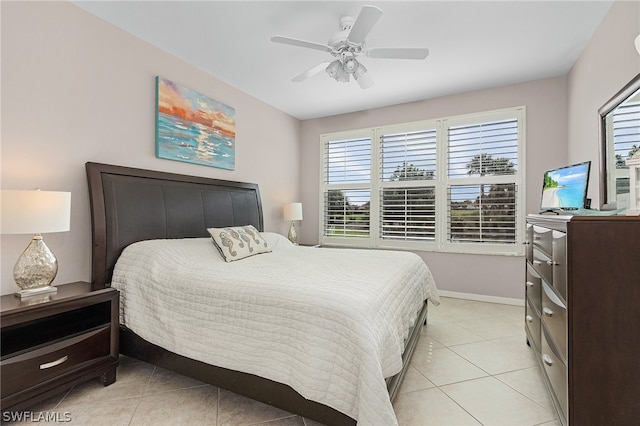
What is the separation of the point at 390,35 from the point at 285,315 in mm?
2385

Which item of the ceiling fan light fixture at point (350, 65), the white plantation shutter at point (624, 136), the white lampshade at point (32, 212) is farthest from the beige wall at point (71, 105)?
the white plantation shutter at point (624, 136)

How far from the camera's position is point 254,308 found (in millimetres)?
1588

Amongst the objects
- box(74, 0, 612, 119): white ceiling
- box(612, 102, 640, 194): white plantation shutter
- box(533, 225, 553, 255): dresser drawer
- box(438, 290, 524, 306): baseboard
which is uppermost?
box(74, 0, 612, 119): white ceiling

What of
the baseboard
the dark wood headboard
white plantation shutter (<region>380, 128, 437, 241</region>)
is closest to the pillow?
the dark wood headboard

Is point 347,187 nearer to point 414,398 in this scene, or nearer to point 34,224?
point 414,398

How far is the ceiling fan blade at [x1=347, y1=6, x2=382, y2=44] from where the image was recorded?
182 centimetres

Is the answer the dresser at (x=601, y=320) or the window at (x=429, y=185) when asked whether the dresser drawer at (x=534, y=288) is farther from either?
the window at (x=429, y=185)

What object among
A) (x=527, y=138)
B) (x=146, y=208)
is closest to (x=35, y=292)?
(x=146, y=208)

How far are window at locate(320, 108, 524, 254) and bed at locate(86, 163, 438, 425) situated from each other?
1.48 m

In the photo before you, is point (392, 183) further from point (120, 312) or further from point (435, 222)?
point (120, 312)

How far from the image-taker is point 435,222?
4.04 meters

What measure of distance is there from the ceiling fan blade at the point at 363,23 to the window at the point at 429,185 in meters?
2.24

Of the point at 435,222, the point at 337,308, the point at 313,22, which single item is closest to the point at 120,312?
the point at 337,308

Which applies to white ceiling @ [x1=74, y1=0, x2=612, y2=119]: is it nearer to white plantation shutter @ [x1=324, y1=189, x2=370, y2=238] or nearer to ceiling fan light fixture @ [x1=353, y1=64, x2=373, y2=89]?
ceiling fan light fixture @ [x1=353, y1=64, x2=373, y2=89]
